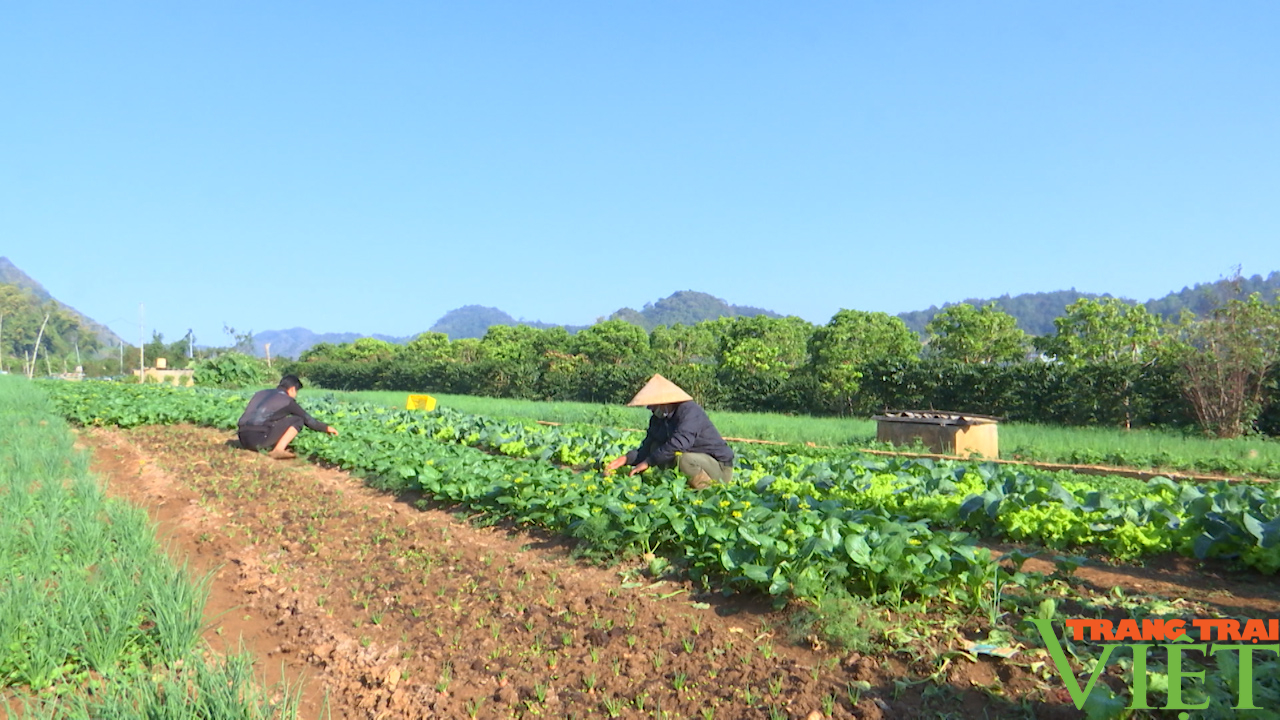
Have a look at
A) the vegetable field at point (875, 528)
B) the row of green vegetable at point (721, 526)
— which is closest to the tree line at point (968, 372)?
the vegetable field at point (875, 528)

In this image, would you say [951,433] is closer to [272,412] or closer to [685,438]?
[685,438]

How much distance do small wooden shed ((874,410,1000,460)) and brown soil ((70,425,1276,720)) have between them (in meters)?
6.80

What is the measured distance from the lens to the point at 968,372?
57.6ft

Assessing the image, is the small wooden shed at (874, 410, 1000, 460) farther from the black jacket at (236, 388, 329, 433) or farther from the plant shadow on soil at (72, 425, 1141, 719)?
the black jacket at (236, 388, 329, 433)

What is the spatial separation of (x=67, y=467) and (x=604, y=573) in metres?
6.41

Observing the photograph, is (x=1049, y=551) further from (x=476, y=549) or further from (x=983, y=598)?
(x=476, y=549)

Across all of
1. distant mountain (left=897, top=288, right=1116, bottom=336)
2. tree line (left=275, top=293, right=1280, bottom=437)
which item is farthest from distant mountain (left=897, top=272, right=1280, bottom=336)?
tree line (left=275, top=293, right=1280, bottom=437)

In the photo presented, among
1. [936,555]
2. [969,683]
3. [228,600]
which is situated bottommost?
[228,600]

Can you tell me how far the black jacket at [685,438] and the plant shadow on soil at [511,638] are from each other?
147cm

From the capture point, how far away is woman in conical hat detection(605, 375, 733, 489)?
6367 millimetres

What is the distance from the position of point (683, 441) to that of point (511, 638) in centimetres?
300

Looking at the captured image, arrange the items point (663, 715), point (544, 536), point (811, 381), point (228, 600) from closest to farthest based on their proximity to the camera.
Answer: point (663, 715) → point (228, 600) → point (544, 536) → point (811, 381)

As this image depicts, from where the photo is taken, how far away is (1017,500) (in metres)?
5.02

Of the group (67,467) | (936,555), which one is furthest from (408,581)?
(67,467)
